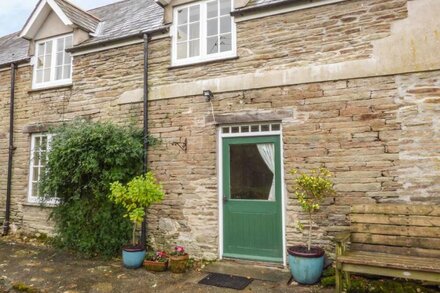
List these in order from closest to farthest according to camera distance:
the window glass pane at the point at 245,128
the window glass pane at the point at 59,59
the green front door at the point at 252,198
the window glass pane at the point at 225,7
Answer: the green front door at the point at 252,198, the window glass pane at the point at 245,128, the window glass pane at the point at 225,7, the window glass pane at the point at 59,59

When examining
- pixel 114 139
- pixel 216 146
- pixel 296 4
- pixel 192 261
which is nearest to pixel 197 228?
pixel 192 261

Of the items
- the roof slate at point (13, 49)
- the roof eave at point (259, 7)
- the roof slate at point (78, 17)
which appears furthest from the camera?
the roof slate at point (13, 49)

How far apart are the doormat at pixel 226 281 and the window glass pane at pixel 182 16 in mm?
5446

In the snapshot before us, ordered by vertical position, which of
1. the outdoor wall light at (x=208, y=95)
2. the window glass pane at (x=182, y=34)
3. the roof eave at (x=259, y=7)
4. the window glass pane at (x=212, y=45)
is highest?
the roof eave at (x=259, y=7)

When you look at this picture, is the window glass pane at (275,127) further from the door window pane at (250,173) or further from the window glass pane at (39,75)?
the window glass pane at (39,75)

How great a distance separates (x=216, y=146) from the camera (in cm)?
677

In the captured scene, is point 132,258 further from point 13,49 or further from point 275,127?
point 13,49

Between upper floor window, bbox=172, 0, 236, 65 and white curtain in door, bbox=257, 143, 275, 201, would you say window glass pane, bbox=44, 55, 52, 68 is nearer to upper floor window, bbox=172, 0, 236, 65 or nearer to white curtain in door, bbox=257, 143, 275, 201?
upper floor window, bbox=172, 0, 236, 65

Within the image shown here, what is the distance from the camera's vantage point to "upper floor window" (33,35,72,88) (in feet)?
29.8

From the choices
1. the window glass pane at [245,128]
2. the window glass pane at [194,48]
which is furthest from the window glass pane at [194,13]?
the window glass pane at [245,128]

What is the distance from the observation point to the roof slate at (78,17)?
29.0 ft

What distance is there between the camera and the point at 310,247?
5.54m

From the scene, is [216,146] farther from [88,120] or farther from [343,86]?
[88,120]

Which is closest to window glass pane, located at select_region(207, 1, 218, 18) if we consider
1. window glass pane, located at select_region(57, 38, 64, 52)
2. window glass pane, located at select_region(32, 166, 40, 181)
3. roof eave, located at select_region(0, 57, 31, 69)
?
window glass pane, located at select_region(57, 38, 64, 52)
